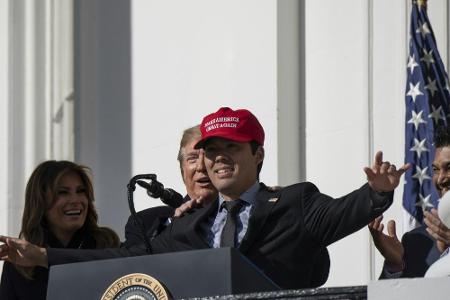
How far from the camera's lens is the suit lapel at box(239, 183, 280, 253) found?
5.29 m

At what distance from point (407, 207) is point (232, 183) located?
1.76 meters

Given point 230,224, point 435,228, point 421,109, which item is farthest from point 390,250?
point 421,109

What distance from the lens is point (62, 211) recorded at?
21.9 ft

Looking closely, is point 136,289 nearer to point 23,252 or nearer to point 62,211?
point 23,252

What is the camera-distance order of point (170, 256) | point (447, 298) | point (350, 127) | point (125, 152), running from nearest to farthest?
point (447, 298) < point (170, 256) < point (350, 127) < point (125, 152)

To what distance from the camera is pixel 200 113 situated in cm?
855

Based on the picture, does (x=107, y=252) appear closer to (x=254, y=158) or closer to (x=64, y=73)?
(x=254, y=158)

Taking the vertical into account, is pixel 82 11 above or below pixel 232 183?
above

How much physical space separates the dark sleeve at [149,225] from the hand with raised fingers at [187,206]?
0.14 metres

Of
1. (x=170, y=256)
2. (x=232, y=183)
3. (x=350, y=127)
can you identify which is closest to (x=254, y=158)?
(x=232, y=183)

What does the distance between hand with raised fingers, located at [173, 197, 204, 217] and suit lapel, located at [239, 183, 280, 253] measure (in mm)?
290

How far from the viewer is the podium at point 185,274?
433 cm

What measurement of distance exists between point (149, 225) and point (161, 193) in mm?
764

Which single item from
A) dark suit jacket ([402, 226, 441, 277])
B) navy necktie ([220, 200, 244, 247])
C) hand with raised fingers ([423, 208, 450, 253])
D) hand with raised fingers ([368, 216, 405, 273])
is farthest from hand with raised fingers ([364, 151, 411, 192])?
hand with raised fingers ([368, 216, 405, 273])
